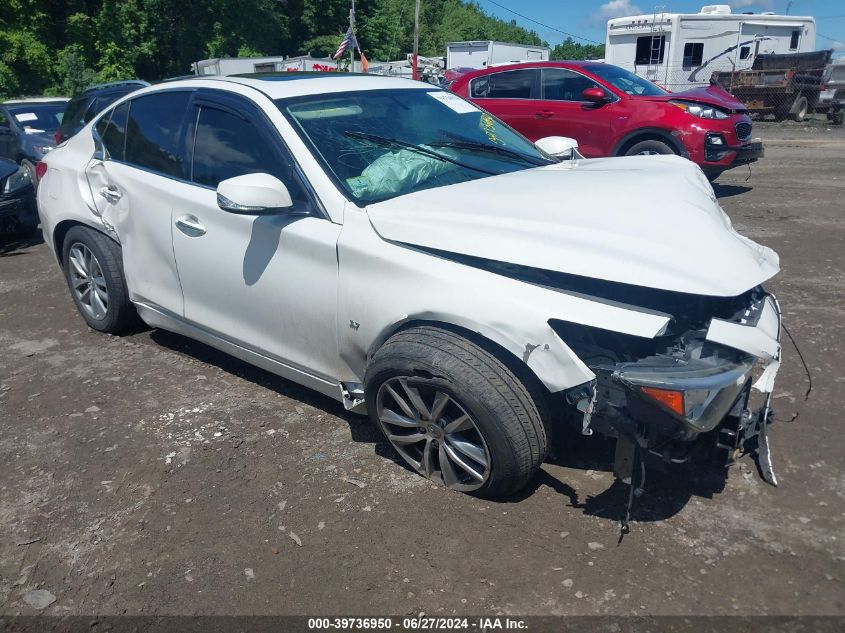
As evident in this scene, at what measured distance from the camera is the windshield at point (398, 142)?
11.4ft

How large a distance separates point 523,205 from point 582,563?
57.4 inches

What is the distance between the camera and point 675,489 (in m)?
3.18

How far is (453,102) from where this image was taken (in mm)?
4359

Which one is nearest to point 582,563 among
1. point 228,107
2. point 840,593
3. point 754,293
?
point 840,593

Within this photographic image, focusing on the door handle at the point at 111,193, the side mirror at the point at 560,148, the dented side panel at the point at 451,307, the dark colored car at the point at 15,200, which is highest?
the side mirror at the point at 560,148

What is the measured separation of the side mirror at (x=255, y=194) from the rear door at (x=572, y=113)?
22.7ft

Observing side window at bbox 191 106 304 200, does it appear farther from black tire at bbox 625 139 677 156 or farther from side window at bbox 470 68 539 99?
side window at bbox 470 68 539 99

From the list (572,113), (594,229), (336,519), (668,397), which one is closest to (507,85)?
(572,113)

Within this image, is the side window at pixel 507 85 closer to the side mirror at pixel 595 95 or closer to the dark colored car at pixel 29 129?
the side mirror at pixel 595 95

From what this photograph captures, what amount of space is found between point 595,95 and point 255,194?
714 cm

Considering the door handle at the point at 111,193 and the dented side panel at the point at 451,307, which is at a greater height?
the door handle at the point at 111,193

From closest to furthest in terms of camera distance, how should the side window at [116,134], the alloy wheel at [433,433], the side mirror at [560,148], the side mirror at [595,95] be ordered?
1. the alloy wheel at [433,433]
2. the side mirror at [560,148]
3. the side window at [116,134]
4. the side mirror at [595,95]

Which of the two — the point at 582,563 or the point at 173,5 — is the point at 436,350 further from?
the point at 173,5

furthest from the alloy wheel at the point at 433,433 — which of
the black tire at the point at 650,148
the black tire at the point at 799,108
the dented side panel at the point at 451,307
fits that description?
the black tire at the point at 799,108
